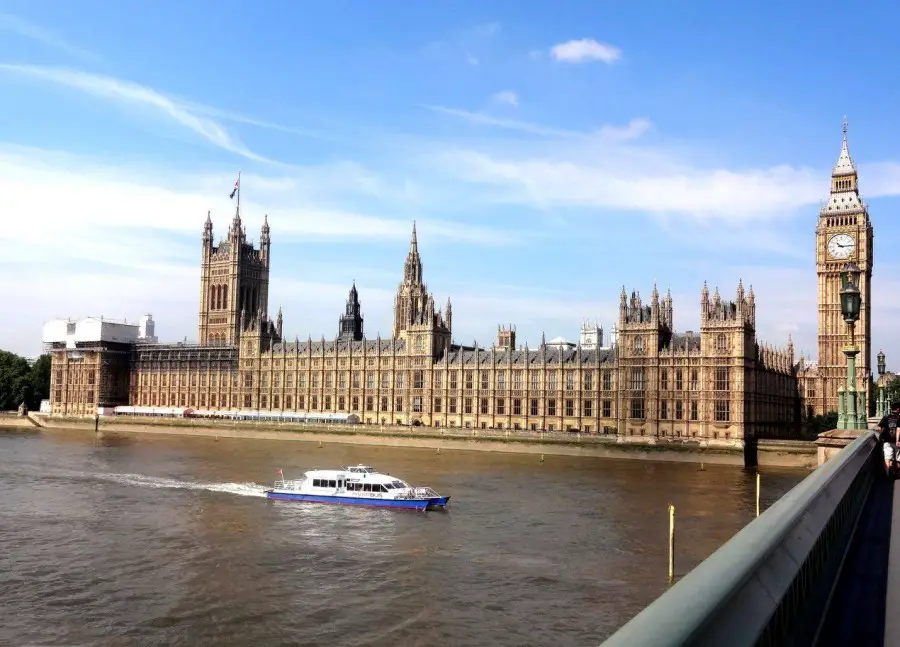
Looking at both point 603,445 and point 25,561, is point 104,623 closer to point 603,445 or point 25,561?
point 25,561

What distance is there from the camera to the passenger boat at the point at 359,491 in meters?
54.7

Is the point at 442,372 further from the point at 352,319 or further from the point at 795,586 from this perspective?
the point at 795,586

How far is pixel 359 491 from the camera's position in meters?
57.7

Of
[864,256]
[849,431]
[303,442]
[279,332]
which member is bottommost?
[303,442]

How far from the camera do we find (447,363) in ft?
413

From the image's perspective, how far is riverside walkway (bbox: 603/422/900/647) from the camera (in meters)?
3.79

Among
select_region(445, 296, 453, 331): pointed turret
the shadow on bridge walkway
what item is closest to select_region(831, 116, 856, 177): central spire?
select_region(445, 296, 453, 331): pointed turret

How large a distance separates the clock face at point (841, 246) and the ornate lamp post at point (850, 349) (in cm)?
10766

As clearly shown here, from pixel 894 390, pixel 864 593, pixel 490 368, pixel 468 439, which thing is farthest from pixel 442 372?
pixel 864 593

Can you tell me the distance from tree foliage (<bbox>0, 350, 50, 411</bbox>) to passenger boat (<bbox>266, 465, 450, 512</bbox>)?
407ft

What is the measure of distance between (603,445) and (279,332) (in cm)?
7504

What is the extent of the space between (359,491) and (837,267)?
97.9m

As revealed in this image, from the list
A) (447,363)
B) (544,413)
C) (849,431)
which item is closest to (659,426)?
(544,413)

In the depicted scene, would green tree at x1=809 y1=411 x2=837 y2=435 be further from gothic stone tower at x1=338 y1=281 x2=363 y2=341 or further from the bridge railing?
the bridge railing
